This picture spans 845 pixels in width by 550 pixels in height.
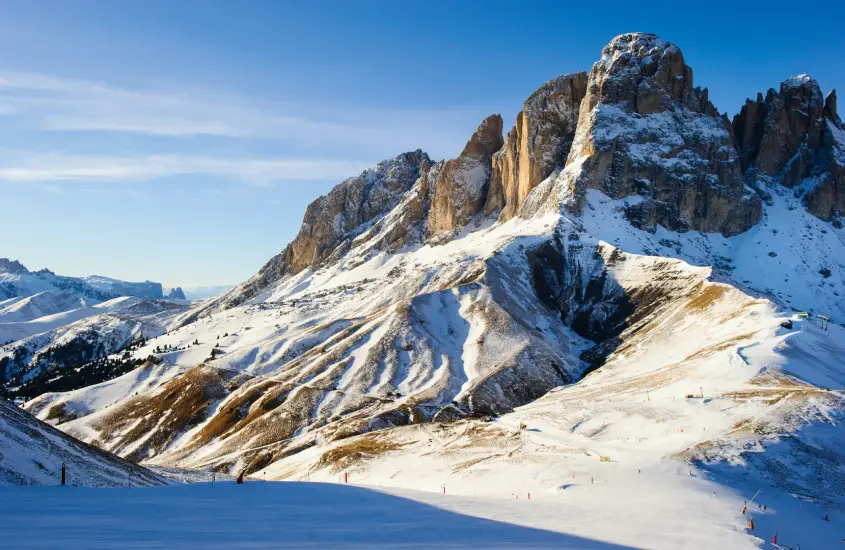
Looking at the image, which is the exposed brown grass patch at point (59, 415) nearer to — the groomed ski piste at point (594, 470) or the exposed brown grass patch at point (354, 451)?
the groomed ski piste at point (594, 470)

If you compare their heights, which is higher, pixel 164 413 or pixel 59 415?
pixel 164 413

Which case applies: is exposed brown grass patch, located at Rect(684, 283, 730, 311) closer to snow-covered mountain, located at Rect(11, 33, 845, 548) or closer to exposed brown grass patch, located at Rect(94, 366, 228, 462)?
snow-covered mountain, located at Rect(11, 33, 845, 548)

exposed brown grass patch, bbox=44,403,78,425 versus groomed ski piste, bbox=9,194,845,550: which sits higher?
groomed ski piste, bbox=9,194,845,550

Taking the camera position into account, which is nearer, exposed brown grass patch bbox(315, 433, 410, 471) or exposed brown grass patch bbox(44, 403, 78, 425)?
exposed brown grass patch bbox(315, 433, 410, 471)

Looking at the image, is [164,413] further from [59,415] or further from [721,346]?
[721,346]

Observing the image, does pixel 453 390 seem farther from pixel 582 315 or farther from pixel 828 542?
pixel 828 542

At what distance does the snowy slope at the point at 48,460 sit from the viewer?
41000 millimetres

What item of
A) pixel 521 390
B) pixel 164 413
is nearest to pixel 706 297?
pixel 521 390

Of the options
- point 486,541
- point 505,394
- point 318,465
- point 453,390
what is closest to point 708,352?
A: point 505,394

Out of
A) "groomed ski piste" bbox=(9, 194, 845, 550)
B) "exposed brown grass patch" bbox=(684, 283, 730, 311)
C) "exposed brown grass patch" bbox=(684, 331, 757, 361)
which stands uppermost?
"exposed brown grass patch" bbox=(684, 283, 730, 311)

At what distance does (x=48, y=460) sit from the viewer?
45.1 m

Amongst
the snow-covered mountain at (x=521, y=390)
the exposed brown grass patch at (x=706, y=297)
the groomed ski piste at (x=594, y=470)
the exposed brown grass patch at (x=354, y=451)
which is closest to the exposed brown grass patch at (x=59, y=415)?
the snow-covered mountain at (x=521, y=390)

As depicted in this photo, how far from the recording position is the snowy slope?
41.0 metres

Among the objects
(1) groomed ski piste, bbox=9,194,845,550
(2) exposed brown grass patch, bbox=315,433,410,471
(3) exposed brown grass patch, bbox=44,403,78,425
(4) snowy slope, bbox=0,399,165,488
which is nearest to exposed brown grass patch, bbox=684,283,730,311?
(1) groomed ski piste, bbox=9,194,845,550
